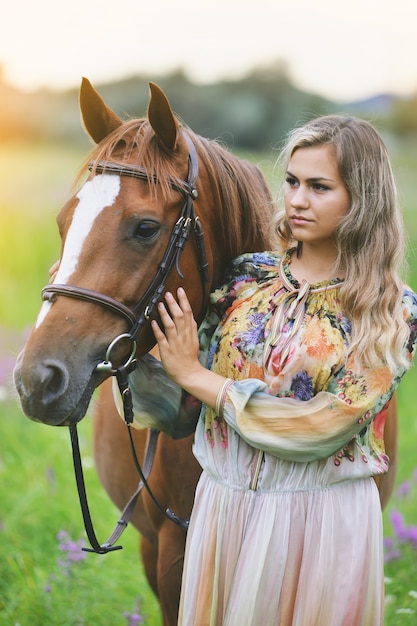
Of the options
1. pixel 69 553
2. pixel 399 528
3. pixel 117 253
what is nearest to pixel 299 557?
pixel 117 253

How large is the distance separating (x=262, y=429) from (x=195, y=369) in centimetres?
26

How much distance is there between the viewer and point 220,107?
13.9m

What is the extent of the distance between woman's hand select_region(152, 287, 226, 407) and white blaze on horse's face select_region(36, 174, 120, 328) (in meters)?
0.28

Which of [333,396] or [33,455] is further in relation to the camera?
[33,455]

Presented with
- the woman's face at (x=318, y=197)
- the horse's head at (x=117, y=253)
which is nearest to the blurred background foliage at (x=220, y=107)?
the horse's head at (x=117, y=253)

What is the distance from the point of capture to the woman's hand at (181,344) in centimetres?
204

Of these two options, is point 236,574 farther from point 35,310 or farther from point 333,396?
point 35,310

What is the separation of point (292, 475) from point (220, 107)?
496 inches

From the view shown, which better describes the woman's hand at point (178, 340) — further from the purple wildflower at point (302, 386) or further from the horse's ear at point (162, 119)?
the horse's ear at point (162, 119)

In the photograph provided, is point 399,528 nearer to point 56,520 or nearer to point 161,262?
point 56,520

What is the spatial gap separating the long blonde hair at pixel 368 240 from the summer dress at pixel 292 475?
0.05 m

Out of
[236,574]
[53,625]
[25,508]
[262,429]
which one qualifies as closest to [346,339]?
[262,429]

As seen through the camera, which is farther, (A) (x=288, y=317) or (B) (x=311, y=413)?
(A) (x=288, y=317)

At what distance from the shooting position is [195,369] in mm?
2051
